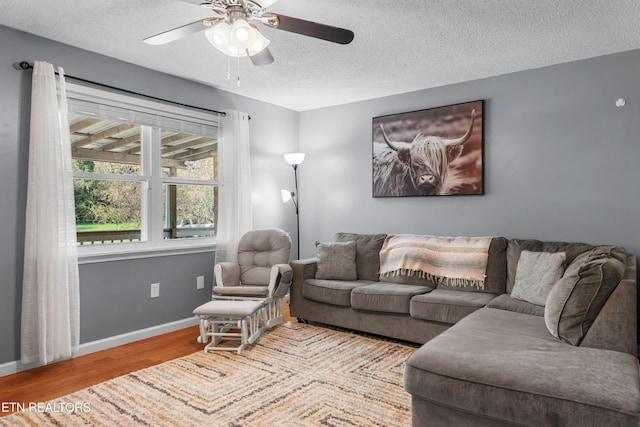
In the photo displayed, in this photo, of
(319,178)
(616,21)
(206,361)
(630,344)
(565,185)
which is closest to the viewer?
(630,344)

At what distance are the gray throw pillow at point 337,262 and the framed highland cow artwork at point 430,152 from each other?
86cm

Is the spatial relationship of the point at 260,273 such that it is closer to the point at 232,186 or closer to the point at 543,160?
the point at 232,186

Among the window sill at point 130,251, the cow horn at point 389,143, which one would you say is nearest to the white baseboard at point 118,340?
the window sill at point 130,251

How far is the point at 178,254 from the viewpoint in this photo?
13.4 feet

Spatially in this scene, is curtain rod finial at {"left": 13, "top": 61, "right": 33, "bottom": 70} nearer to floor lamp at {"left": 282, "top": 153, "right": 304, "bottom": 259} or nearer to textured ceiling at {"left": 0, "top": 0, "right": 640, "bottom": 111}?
textured ceiling at {"left": 0, "top": 0, "right": 640, "bottom": 111}

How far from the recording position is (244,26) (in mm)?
2189

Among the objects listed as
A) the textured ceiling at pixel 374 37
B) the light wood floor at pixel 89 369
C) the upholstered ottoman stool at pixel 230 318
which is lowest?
the light wood floor at pixel 89 369

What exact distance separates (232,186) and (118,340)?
5.93 ft

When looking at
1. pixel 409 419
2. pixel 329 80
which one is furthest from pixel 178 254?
pixel 409 419

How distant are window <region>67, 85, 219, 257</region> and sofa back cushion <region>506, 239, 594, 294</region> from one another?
294cm

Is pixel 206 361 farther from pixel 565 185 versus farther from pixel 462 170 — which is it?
pixel 565 185

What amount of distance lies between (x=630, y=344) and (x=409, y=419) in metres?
1.16

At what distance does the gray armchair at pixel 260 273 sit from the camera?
377 centimetres

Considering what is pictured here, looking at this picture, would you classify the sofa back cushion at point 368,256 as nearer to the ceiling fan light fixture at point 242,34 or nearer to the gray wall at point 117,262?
the gray wall at point 117,262
